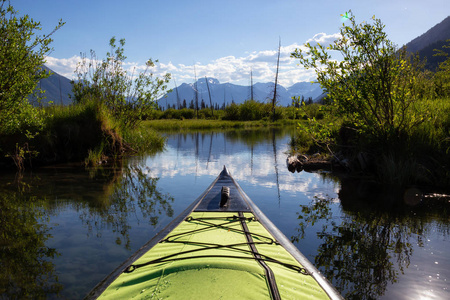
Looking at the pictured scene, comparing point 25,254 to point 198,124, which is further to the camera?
point 198,124

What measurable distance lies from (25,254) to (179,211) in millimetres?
2598

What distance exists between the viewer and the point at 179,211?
5910 mm

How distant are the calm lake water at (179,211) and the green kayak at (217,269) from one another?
2.61 ft

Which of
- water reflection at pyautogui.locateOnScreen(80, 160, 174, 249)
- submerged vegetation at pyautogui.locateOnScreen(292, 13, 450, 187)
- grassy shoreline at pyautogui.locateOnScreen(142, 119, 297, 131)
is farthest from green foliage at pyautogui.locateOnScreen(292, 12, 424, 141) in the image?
grassy shoreline at pyautogui.locateOnScreen(142, 119, 297, 131)

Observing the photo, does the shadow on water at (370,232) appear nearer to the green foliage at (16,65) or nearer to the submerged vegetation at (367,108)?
the submerged vegetation at (367,108)

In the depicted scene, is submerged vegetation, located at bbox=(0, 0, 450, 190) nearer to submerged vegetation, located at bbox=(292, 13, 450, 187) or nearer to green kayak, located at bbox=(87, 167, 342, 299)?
submerged vegetation, located at bbox=(292, 13, 450, 187)

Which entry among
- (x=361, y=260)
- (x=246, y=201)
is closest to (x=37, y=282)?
(x=246, y=201)

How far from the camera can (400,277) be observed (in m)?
3.40

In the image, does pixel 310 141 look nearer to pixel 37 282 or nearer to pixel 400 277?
pixel 400 277

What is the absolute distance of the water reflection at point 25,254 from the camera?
317cm

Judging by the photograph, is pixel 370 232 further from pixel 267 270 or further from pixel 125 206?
pixel 125 206

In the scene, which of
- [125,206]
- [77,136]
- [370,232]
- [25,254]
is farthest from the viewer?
[77,136]

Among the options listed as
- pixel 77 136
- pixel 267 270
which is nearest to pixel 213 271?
pixel 267 270

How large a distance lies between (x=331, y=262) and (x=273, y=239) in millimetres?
933
